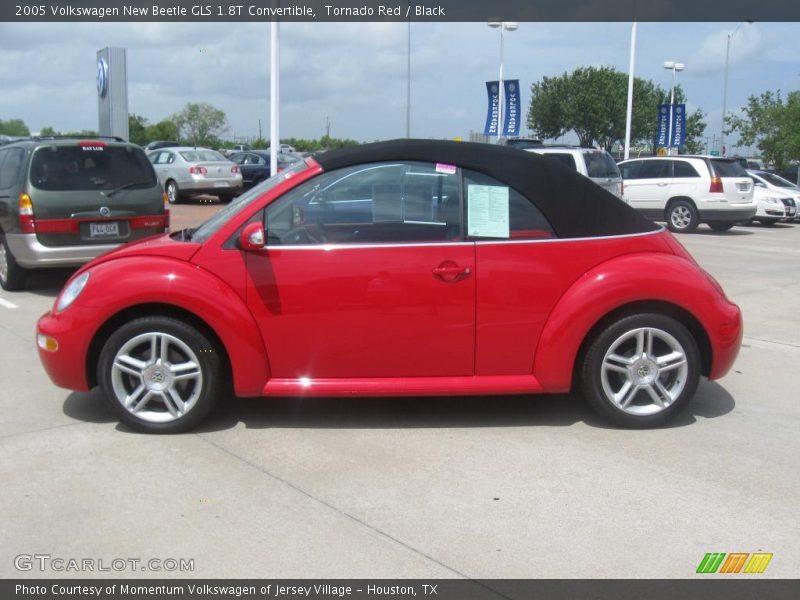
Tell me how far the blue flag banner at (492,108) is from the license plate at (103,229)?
22.2m

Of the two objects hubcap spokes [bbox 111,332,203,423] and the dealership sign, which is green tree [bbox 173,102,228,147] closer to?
the dealership sign

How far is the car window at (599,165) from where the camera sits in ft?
50.6

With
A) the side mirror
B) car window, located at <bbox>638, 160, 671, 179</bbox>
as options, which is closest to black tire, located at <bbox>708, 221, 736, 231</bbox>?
car window, located at <bbox>638, 160, 671, 179</bbox>

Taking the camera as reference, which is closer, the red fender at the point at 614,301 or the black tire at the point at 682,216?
the red fender at the point at 614,301

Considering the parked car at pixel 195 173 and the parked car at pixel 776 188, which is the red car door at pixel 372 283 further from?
the parked car at pixel 195 173

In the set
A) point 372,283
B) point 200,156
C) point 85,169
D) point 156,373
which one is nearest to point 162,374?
point 156,373

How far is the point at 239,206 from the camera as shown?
16.4ft

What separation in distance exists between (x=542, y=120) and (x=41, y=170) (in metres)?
64.7

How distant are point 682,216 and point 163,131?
63.6 metres

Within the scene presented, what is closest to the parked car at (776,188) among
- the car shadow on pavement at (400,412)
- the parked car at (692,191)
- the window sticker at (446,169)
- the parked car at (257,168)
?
the parked car at (692,191)

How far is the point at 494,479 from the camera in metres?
4.22

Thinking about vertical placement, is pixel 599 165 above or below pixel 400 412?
above

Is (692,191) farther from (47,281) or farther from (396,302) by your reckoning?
(396,302)

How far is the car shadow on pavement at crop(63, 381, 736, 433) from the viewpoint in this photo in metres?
5.05
